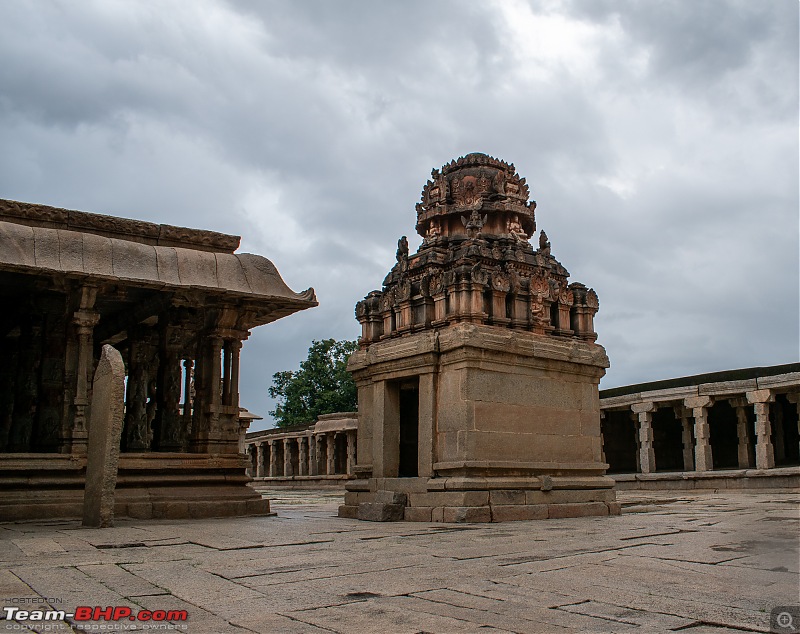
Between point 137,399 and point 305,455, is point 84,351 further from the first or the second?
point 305,455

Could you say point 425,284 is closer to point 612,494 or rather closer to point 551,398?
point 551,398

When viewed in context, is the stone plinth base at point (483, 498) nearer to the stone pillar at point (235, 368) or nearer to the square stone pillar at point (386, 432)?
the square stone pillar at point (386, 432)

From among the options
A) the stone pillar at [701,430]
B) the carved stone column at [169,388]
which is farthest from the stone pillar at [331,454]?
the carved stone column at [169,388]

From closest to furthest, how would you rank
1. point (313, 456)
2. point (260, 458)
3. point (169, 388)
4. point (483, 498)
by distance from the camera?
point (483, 498) → point (169, 388) → point (313, 456) → point (260, 458)

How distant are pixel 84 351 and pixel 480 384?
20.3 ft

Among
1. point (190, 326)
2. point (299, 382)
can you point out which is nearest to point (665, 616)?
point (190, 326)

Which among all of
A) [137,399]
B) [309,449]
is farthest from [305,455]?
[137,399]

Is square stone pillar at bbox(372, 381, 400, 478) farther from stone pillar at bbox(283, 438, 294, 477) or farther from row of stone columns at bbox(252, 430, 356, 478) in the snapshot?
stone pillar at bbox(283, 438, 294, 477)

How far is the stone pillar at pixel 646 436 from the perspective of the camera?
27.2 metres

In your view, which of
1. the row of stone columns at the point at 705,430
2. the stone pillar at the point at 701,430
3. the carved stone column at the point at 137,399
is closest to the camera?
the carved stone column at the point at 137,399

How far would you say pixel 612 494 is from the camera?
1264cm

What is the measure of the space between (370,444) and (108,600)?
8.75m

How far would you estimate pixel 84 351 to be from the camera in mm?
12078

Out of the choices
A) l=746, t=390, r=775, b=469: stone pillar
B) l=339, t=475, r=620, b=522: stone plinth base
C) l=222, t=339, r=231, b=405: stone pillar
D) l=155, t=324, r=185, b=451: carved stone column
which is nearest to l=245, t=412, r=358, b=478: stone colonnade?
l=746, t=390, r=775, b=469: stone pillar
